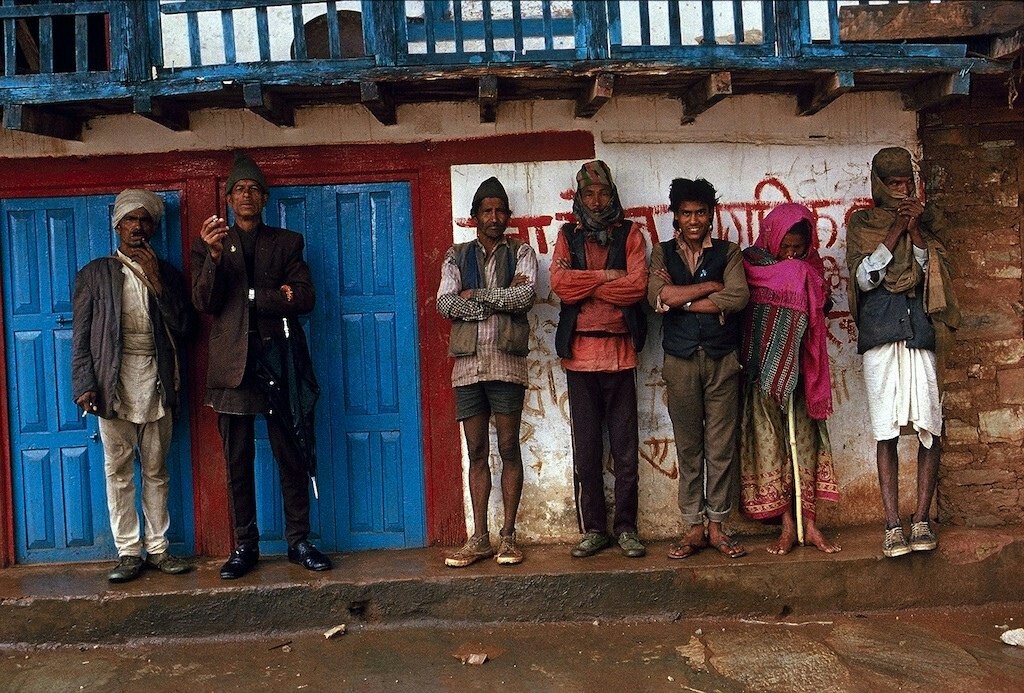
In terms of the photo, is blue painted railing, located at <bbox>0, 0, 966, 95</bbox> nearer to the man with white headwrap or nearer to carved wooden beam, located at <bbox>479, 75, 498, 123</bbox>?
carved wooden beam, located at <bbox>479, 75, 498, 123</bbox>

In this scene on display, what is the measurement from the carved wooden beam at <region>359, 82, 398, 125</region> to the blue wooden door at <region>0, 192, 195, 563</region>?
1417 mm

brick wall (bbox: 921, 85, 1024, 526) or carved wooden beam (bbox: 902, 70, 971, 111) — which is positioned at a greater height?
carved wooden beam (bbox: 902, 70, 971, 111)

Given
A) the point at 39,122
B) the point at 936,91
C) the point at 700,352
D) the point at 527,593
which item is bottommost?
the point at 527,593

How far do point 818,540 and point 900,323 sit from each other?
1336 mm

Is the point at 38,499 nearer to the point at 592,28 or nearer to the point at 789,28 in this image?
the point at 592,28

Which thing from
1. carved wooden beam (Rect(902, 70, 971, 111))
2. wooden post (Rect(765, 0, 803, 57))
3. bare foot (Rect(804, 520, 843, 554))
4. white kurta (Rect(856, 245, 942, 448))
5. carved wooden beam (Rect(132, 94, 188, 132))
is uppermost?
wooden post (Rect(765, 0, 803, 57))

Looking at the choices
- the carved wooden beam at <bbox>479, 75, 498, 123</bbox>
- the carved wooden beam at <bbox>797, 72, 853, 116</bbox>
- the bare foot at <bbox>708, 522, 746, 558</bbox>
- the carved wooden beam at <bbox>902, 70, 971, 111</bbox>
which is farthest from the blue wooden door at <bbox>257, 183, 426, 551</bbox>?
the carved wooden beam at <bbox>902, 70, 971, 111</bbox>

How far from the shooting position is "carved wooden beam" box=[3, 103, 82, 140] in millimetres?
5027

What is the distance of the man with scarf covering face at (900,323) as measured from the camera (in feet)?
16.9

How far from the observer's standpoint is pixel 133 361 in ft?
A: 17.6

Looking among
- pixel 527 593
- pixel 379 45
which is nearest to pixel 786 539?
pixel 527 593

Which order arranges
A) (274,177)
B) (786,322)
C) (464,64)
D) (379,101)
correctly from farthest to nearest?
(274,177) → (786,322) → (379,101) → (464,64)

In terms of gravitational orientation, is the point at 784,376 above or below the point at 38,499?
above

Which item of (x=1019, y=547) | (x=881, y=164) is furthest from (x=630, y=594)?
(x=881, y=164)
